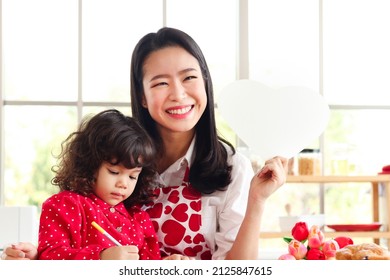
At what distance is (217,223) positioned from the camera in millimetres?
1778

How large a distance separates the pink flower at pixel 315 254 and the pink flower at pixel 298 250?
0.01 m

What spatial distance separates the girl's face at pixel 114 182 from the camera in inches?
62.0

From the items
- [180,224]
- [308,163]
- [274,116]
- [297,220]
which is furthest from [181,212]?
[308,163]

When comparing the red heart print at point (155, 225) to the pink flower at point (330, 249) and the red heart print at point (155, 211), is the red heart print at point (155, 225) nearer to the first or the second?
the red heart print at point (155, 211)

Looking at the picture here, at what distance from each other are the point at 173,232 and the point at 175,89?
1.05 feet

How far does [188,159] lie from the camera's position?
1.76 metres

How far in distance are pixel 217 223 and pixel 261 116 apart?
28 centimetres

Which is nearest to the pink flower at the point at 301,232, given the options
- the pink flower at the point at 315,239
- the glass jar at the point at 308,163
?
the pink flower at the point at 315,239

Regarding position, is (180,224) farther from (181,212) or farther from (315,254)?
(315,254)

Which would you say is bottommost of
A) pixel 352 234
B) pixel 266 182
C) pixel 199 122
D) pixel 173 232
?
pixel 352 234

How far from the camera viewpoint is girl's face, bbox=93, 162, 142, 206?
1574 millimetres

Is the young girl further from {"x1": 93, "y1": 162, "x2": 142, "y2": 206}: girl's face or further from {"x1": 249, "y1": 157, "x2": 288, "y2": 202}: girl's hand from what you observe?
{"x1": 249, "y1": 157, "x2": 288, "y2": 202}: girl's hand

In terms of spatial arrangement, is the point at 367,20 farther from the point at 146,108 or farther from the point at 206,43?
the point at 146,108
